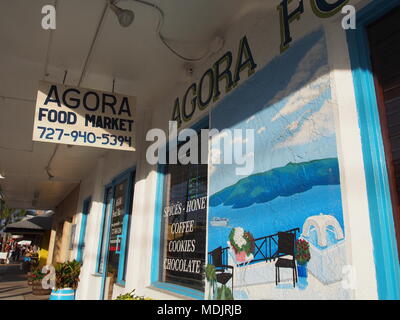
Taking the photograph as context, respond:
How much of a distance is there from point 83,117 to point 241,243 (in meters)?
1.81

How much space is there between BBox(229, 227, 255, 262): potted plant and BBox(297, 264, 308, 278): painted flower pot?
0.40 meters

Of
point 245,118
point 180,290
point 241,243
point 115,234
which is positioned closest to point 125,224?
point 115,234

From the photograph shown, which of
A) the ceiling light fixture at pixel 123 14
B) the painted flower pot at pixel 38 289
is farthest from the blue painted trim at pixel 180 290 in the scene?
the painted flower pot at pixel 38 289

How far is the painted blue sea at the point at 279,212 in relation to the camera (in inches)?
61.3

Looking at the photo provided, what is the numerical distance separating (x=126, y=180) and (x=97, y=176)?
1626 mm

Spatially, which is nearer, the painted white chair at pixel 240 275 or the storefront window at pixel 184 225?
the painted white chair at pixel 240 275

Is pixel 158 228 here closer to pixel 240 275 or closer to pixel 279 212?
pixel 240 275

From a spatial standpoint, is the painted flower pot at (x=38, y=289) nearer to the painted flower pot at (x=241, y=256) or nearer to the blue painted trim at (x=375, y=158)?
the painted flower pot at (x=241, y=256)

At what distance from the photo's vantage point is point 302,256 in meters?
1.68

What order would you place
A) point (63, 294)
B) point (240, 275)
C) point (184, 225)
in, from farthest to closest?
point (63, 294) → point (184, 225) → point (240, 275)

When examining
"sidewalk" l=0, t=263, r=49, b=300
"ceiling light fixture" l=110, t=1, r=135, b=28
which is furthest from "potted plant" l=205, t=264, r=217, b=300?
"sidewalk" l=0, t=263, r=49, b=300

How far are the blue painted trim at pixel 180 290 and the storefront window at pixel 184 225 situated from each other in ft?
0.12

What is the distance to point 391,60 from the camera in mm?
1499

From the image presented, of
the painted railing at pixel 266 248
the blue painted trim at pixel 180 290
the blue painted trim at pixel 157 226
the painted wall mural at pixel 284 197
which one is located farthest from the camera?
the blue painted trim at pixel 157 226
